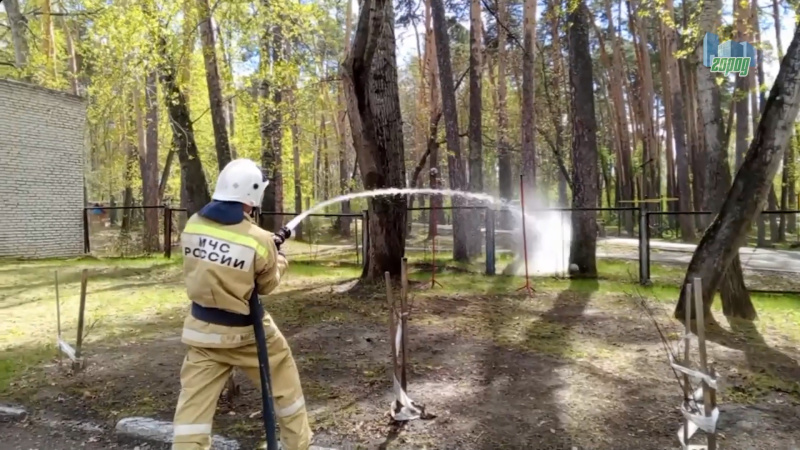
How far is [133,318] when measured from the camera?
792cm

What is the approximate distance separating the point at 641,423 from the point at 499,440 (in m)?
1.06

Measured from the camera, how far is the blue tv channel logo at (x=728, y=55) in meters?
6.75

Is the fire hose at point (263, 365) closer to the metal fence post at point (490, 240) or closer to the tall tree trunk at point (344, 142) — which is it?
the metal fence post at point (490, 240)

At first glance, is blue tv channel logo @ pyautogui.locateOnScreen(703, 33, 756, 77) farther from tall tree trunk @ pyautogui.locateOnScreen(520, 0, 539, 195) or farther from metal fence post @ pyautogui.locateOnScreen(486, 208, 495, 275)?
tall tree trunk @ pyautogui.locateOnScreen(520, 0, 539, 195)

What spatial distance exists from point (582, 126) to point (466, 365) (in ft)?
22.1

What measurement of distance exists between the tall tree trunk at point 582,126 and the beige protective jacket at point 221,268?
839 cm

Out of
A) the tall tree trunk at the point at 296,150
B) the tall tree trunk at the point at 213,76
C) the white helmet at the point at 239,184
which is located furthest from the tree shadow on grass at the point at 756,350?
the tall tree trunk at the point at 296,150

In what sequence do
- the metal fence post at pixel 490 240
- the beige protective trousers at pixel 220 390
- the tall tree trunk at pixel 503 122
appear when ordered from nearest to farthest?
the beige protective trousers at pixel 220 390 < the metal fence post at pixel 490 240 < the tall tree trunk at pixel 503 122

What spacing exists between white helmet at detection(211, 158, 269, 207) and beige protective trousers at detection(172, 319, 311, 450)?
2.51 feet

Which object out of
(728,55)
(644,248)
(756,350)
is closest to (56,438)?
(756,350)

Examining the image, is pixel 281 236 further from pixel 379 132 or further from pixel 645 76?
pixel 645 76

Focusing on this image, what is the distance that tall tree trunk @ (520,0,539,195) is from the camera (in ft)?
54.4

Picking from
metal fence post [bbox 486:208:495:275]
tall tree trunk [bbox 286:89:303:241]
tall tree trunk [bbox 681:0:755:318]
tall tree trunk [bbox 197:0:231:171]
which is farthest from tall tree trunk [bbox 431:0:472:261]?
tall tree trunk [bbox 197:0:231:171]

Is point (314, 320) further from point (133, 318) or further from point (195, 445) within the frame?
point (195, 445)
